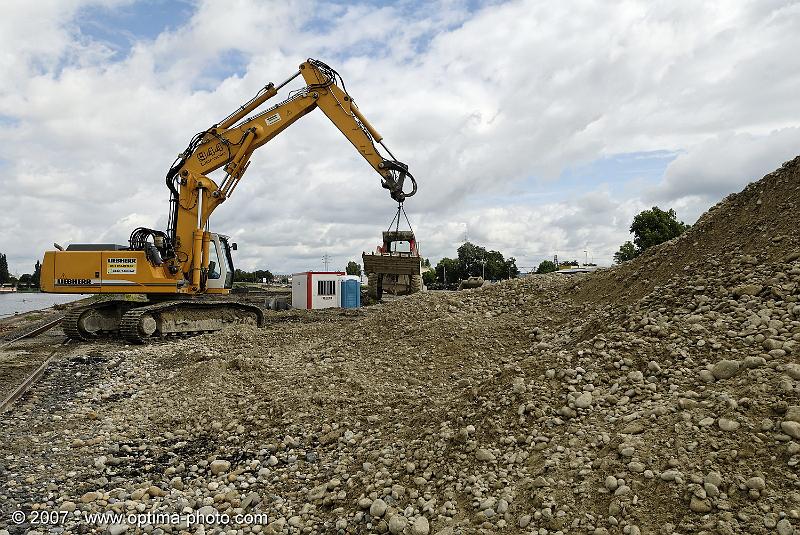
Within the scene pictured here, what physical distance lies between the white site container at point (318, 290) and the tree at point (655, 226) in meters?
20.4

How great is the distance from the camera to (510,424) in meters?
4.96

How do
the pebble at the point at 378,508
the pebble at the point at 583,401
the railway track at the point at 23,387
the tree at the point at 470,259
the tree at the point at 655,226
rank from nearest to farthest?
the pebble at the point at 378,508 < the pebble at the point at 583,401 < the railway track at the point at 23,387 < the tree at the point at 655,226 < the tree at the point at 470,259

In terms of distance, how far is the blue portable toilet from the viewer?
26078 millimetres

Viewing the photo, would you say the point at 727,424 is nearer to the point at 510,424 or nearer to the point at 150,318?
the point at 510,424

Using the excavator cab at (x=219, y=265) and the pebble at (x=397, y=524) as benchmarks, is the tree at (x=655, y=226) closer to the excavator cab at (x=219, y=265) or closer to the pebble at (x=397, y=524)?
the excavator cab at (x=219, y=265)

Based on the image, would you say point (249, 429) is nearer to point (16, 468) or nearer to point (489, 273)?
point (16, 468)

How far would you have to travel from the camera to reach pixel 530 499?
3.93 metres

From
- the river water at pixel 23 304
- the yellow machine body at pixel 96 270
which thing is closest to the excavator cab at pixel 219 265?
the yellow machine body at pixel 96 270

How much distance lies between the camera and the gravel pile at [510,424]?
12.1ft

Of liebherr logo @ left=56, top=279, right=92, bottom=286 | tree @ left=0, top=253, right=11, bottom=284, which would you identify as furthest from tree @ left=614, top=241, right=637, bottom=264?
tree @ left=0, top=253, right=11, bottom=284

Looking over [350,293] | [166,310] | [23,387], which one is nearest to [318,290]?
[350,293]

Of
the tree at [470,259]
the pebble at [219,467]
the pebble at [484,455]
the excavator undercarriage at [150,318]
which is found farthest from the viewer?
the tree at [470,259]

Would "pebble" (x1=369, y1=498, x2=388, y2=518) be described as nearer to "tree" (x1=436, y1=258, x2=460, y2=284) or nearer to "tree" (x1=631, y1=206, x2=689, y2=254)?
"tree" (x1=631, y1=206, x2=689, y2=254)

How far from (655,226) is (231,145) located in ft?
95.9
